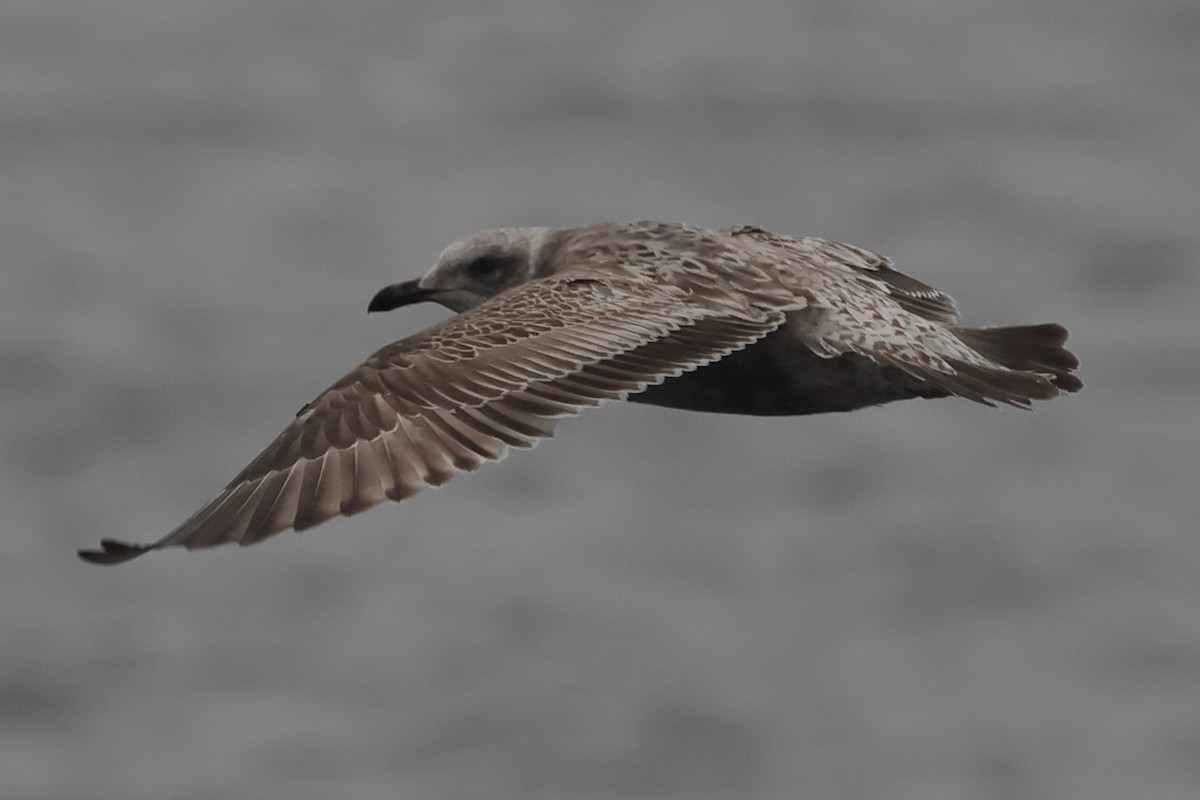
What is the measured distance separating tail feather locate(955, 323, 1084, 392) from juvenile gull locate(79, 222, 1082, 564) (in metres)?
0.01

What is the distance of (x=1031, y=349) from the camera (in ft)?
49.0

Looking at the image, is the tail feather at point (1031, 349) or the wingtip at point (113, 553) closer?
the wingtip at point (113, 553)

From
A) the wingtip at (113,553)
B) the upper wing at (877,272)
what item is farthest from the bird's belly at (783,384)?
the wingtip at (113,553)

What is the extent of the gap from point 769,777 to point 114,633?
11428mm

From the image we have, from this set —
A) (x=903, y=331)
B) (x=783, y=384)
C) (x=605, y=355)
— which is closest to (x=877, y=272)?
(x=903, y=331)

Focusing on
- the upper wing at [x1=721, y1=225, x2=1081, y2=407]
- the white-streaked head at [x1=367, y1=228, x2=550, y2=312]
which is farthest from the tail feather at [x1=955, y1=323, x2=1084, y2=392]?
the white-streaked head at [x1=367, y1=228, x2=550, y2=312]

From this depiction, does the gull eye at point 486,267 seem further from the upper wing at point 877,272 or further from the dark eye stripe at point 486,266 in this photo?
the upper wing at point 877,272

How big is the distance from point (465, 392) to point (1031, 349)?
11.1 ft

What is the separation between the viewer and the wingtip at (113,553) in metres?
11.5

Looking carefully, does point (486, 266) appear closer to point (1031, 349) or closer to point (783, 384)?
point (783, 384)

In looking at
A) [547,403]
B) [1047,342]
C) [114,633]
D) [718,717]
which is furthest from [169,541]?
[114,633]

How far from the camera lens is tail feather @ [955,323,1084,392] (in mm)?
14703

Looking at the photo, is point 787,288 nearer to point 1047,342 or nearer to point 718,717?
point 1047,342

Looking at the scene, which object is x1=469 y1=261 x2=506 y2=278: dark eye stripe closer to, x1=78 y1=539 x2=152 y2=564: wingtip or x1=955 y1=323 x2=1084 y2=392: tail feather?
x1=955 y1=323 x2=1084 y2=392: tail feather
